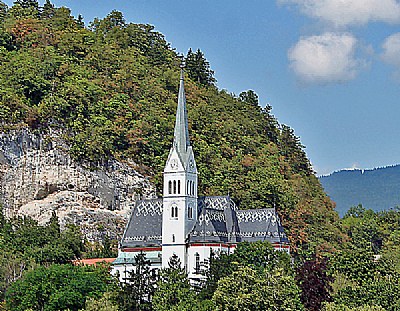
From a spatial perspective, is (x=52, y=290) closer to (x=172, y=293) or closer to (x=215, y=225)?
(x=172, y=293)

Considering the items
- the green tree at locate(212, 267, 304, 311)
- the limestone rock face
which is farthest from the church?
the green tree at locate(212, 267, 304, 311)

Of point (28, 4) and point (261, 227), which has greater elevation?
point (28, 4)

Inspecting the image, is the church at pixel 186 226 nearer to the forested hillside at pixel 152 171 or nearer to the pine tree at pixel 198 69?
the forested hillside at pixel 152 171

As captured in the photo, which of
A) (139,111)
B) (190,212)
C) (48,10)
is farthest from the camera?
(48,10)

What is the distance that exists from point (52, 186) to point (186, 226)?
19.3m

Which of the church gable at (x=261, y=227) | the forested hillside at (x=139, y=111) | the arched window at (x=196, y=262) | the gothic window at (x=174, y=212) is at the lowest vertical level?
the arched window at (x=196, y=262)

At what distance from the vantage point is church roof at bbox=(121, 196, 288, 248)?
64812mm

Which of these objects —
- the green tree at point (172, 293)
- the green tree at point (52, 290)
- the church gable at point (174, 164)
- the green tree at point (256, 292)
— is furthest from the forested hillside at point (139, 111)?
the green tree at point (256, 292)

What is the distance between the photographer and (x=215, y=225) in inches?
2557

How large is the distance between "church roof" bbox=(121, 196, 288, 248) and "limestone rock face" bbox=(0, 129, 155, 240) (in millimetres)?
10335

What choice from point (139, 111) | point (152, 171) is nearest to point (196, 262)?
point (152, 171)

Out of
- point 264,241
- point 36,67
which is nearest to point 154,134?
point 36,67

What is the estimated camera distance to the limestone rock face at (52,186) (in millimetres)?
77438

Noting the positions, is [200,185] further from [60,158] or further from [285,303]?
[285,303]
